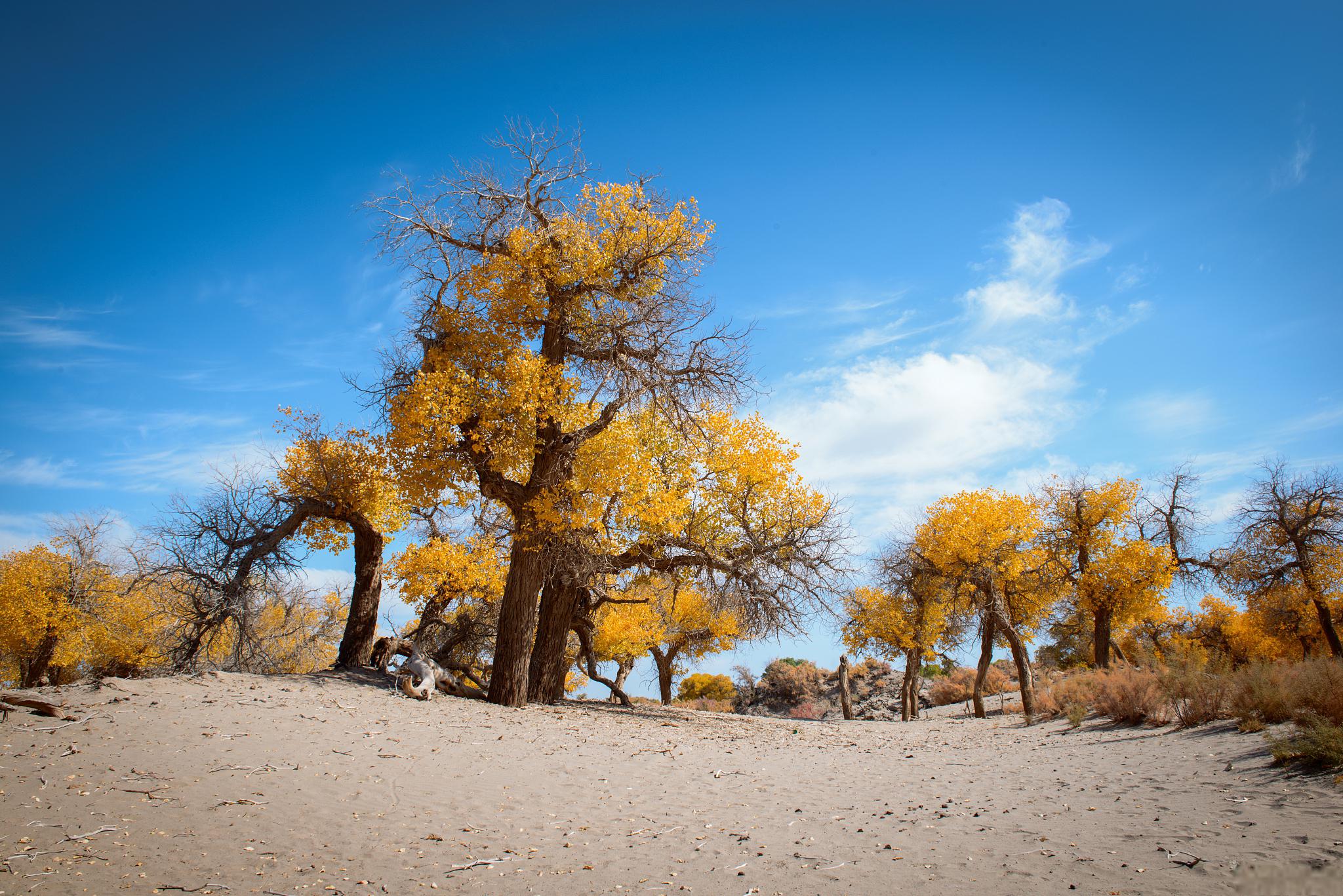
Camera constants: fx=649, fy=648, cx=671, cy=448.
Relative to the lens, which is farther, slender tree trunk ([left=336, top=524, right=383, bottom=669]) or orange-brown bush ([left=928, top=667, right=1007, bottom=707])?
orange-brown bush ([left=928, top=667, right=1007, bottom=707])

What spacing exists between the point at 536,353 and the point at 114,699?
26.2 ft

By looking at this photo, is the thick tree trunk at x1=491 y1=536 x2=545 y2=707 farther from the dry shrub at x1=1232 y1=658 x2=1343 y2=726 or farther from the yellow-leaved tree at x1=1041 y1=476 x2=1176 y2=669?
the yellow-leaved tree at x1=1041 y1=476 x2=1176 y2=669

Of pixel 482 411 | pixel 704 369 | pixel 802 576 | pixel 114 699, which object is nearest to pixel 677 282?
pixel 704 369

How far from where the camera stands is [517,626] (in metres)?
12.1

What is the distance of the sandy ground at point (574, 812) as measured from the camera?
3.99 m

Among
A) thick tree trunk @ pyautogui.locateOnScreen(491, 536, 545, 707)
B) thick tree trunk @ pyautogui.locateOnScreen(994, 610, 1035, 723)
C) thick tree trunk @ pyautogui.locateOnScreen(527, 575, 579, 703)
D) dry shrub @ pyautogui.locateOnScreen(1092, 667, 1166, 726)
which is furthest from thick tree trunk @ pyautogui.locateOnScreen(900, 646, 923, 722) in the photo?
thick tree trunk @ pyautogui.locateOnScreen(491, 536, 545, 707)

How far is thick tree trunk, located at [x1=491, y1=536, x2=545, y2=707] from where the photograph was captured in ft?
39.3

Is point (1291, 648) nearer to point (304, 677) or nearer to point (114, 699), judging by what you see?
point (304, 677)

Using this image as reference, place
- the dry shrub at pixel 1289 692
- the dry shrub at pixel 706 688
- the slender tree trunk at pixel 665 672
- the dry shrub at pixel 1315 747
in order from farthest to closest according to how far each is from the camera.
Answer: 1. the dry shrub at pixel 706 688
2. the slender tree trunk at pixel 665 672
3. the dry shrub at pixel 1289 692
4. the dry shrub at pixel 1315 747

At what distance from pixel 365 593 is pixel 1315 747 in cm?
1502

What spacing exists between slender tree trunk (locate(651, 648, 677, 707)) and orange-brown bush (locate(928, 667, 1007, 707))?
1240 centimetres

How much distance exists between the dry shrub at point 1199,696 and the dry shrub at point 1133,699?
2.13ft

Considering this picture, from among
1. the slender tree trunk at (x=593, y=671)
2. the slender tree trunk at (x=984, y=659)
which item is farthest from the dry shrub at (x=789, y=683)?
the slender tree trunk at (x=593, y=671)

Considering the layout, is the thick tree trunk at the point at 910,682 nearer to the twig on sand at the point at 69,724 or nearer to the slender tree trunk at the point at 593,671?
the slender tree trunk at the point at 593,671
